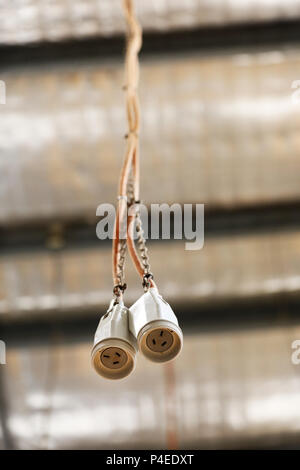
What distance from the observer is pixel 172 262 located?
3414 mm

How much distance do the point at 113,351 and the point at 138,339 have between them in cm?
6

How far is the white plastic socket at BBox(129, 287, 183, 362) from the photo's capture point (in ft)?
3.81

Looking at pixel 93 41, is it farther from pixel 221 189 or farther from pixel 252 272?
pixel 252 272

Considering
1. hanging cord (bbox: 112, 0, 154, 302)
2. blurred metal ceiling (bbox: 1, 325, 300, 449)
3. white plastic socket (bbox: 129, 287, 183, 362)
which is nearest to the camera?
white plastic socket (bbox: 129, 287, 183, 362)

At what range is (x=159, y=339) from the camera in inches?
46.0

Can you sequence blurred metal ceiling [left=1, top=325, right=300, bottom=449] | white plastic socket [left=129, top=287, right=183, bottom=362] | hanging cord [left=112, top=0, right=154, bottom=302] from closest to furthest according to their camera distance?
white plastic socket [left=129, top=287, right=183, bottom=362] → hanging cord [left=112, top=0, right=154, bottom=302] → blurred metal ceiling [left=1, top=325, right=300, bottom=449]

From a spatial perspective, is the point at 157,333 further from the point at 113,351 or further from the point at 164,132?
the point at 164,132

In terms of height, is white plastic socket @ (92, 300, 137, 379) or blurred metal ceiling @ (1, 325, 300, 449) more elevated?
blurred metal ceiling @ (1, 325, 300, 449)

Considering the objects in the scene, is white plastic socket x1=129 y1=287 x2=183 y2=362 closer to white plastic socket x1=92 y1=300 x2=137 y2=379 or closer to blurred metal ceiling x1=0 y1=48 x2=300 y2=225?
white plastic socket x1=92 y1=300 x2=137 y2=379

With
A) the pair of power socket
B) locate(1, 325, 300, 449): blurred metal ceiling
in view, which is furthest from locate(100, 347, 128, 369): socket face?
locate(1, 325, 300, 449): blurred metal ceiling

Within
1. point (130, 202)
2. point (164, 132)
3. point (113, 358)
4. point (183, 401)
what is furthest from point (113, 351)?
point (183, 401)

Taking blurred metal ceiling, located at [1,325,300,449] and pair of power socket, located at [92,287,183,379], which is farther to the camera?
blurred metal ceiling, located at [1,325,300,449]

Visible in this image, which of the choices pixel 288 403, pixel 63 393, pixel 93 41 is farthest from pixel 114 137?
pixel 288 403

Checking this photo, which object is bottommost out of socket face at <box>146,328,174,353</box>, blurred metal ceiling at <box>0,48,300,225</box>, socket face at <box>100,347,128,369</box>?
socket face at <box>100,347,128,369</box>
